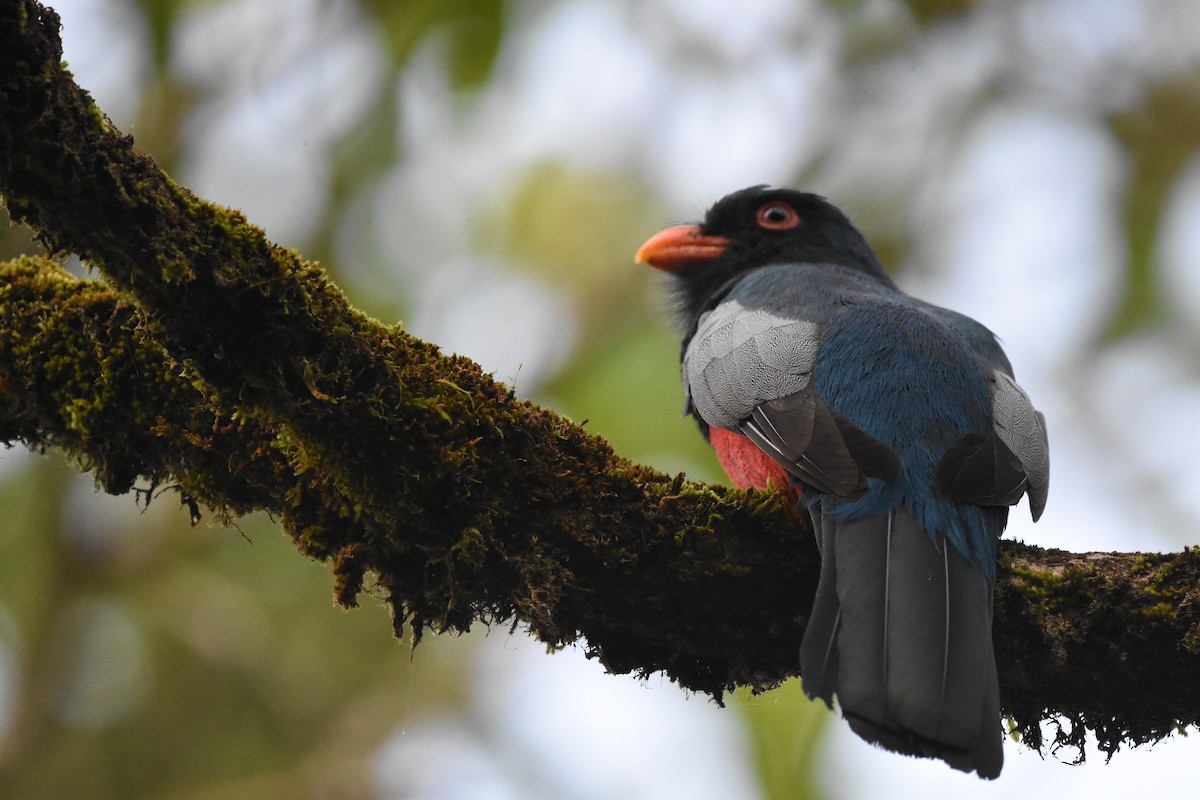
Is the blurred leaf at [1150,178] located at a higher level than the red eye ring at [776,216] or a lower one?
higher

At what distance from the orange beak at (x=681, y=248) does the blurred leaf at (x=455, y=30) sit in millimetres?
2061

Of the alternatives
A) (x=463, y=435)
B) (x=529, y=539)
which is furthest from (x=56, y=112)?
(x=529, y=539)

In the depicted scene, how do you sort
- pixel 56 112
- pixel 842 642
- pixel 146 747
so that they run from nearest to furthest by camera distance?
1. pixel 56 112
2. pixel 842 642
3. pixel 146 747

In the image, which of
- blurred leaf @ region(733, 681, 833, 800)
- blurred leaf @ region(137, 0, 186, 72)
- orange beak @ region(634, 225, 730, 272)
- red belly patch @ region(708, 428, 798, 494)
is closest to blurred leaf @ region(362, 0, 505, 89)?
blurred leaf @ region(137, 0, 186, 72)

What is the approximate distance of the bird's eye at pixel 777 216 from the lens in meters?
5.86

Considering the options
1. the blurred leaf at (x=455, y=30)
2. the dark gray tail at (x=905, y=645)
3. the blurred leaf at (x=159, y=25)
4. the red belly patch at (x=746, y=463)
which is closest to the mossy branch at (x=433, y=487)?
the dark gray tail at (x=905, y=645)

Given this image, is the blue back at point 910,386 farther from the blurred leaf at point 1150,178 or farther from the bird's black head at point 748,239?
the blurred leaf at point 1150,178

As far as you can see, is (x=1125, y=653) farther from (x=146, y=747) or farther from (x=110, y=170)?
(x=146, y=747)

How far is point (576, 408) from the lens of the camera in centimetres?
663

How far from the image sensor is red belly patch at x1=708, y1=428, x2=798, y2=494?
3674 millimetres

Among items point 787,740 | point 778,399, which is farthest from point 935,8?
point 778,399

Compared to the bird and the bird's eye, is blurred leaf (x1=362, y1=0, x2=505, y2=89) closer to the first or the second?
the bird's eye

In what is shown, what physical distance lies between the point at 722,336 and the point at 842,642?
174 centimetres

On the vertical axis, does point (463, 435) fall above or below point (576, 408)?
below
